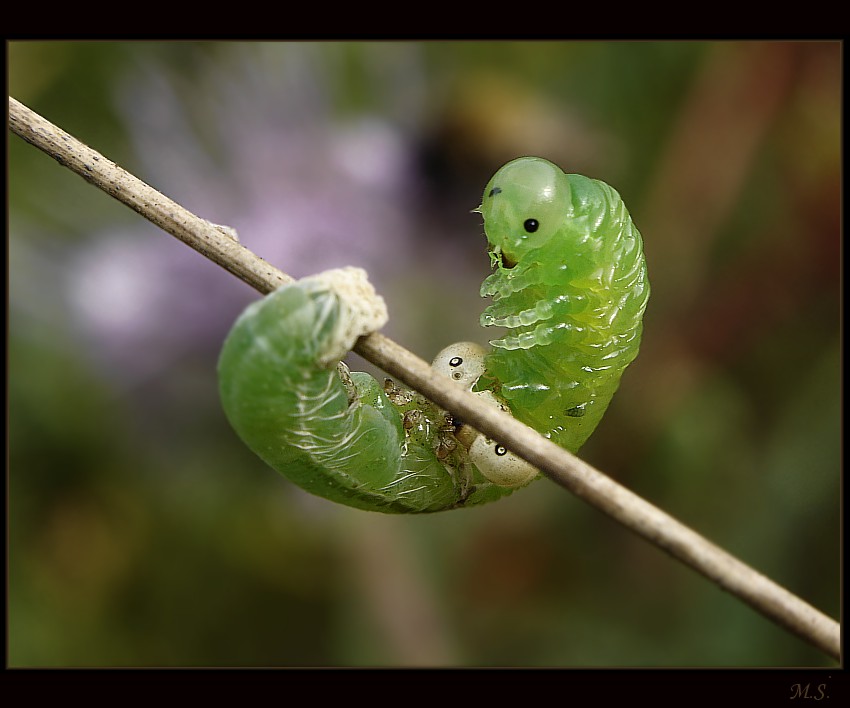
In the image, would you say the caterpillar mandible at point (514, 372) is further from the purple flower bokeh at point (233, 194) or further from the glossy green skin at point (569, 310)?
the purple flower bokeh at point (233, 194)

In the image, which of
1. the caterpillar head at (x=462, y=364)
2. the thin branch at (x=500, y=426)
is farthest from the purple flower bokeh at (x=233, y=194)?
the thin branch at (x=500, y=426)

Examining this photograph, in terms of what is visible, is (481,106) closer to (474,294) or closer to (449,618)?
(474,294)

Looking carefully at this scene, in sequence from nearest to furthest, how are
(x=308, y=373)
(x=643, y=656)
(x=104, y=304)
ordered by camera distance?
1. (x=308, y=373)
2. (x=643, y=656)
3. (x=104, y=304)

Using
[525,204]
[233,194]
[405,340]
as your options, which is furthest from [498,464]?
[233,194]

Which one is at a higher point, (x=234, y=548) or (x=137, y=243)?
(x=137, y=243)

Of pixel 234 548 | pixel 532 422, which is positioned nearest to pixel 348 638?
pixel 234 548

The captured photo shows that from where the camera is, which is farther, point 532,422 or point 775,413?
point 775,413

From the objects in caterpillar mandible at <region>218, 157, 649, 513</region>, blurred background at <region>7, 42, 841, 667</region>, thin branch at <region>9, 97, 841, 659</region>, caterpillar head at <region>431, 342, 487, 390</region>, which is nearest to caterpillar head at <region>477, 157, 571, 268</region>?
caterpillar mandible at <region>218, 157, 649, 513</region>

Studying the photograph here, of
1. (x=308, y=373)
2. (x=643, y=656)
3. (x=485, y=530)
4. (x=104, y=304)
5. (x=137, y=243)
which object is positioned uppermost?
(x=137, y=243)
